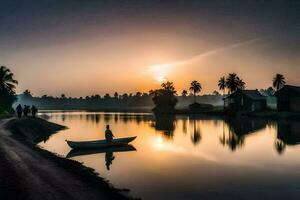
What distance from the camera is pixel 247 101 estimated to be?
352 feet

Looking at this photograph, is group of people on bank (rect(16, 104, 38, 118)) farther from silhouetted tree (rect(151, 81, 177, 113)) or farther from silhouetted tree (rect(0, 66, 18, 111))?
silhouetted tree (rect(151, 81, 177, 113))

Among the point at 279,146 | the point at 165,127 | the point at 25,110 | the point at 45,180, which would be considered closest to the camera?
the point at 45,180

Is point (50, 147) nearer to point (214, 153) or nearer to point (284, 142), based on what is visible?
point (214, 153)

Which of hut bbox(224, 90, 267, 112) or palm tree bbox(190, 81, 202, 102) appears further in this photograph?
palm tree bbox(190, 81, 202, 102)

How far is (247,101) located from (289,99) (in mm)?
21679

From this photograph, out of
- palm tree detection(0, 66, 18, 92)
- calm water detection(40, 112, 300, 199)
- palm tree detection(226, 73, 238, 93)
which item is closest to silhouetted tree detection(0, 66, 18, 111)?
palm tree detection(0, 66, 18, 92)

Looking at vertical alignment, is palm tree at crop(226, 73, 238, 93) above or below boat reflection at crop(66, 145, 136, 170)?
above

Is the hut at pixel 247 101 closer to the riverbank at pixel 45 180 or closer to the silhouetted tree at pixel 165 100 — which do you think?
the silhouetted tree at pixel 165 100

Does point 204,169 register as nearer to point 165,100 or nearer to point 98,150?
point 98,150

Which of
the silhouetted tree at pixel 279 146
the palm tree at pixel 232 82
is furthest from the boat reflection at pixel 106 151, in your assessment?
the palm tree at pixel 232 82

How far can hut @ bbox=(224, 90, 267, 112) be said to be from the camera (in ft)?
350

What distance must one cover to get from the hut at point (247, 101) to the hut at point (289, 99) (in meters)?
16.9

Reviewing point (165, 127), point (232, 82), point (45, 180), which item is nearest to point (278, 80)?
point (232, 82)

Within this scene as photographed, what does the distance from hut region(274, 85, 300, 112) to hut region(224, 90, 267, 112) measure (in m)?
16.9
